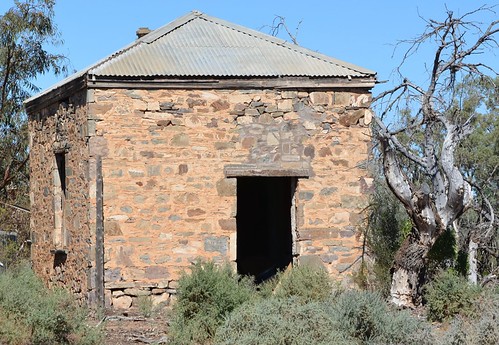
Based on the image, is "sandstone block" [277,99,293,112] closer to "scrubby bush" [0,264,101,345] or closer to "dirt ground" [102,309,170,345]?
"dirt ground" [102,309,170,345]

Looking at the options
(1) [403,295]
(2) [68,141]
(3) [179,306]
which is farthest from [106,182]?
(1) [403,295]

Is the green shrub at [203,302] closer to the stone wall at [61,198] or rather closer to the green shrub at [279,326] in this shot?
the green shrub at [279,326]

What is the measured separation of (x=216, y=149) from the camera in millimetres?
12797

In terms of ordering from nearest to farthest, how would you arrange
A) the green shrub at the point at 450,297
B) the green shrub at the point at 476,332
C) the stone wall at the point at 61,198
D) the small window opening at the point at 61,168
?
the green shrub at the point at 476,332, the green shrub at the point at 450,297, the stone wall at the point at 61,198, the small window opening at the point at 61,168

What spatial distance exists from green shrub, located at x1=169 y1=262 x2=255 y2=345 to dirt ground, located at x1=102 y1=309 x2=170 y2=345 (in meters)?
0.31

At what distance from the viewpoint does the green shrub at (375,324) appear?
940cm

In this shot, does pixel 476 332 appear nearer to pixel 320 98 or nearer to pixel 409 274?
pixel 409 274

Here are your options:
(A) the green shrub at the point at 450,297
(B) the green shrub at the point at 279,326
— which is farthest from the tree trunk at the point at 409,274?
(B) the green shrub at the point at 279,326

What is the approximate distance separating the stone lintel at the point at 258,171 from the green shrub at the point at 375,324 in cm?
334

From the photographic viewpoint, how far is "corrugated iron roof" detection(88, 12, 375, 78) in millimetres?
12867

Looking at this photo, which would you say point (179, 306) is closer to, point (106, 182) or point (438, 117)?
point (106, 182)

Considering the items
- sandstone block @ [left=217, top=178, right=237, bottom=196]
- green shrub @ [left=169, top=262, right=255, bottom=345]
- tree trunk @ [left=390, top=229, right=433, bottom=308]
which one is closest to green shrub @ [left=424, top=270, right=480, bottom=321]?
tree trunk @ [left=390, top=229, right=433, bottom=308]

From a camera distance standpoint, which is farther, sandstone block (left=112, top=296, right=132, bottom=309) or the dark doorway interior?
the dark doorway interior

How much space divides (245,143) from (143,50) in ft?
6.93
